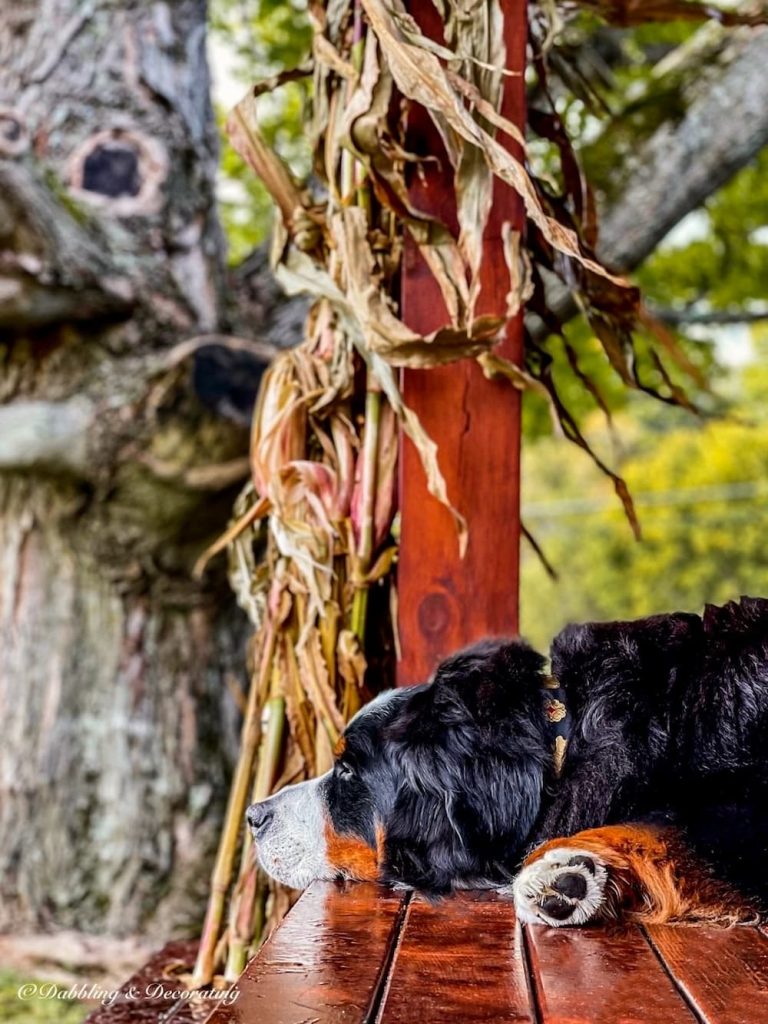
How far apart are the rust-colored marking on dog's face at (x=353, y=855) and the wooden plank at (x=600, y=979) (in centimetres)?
46

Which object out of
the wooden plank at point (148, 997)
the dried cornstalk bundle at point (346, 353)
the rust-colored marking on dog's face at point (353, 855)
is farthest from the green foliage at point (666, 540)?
the rust-colored marking on dog's face at point (353, 855)

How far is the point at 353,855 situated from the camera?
2096 millimetres

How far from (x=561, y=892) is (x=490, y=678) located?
0.45m

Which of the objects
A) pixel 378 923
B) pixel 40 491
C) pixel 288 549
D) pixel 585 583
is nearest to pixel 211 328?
pixel 40 491

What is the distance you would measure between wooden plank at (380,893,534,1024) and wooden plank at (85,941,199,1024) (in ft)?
1.92

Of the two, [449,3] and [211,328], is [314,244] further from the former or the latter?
[211,328]

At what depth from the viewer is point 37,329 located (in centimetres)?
435

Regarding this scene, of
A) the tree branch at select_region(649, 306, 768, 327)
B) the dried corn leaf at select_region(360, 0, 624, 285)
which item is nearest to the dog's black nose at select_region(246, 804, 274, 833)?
the dried corn leaf at select_region(360, 0, 624, 285)

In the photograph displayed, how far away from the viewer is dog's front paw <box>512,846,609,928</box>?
5.57ft

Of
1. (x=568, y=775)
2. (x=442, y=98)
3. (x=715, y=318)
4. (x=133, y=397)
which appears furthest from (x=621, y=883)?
(x=715, y=318)

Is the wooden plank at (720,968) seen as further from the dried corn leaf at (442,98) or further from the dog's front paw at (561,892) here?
the dried corn leaf at (442,98)

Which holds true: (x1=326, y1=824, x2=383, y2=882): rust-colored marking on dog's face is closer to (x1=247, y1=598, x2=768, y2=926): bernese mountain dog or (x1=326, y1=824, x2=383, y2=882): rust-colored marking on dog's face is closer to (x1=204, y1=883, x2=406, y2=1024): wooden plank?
(x1=247, y1=598, x2=768, y2=926): bernese mountain dog

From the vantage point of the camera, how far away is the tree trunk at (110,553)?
4.27 metres

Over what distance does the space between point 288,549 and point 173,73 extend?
9.56 ft
